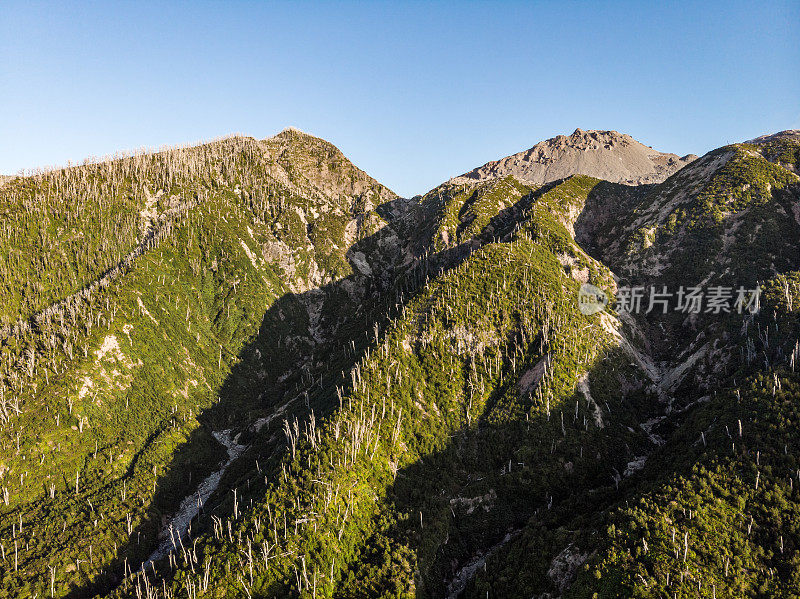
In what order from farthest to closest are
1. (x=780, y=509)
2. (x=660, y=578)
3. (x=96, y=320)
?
(x=96, y=320) → (x=780, y=509) → (x=660, y=578)

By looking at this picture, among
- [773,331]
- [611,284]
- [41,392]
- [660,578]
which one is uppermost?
[611,284]

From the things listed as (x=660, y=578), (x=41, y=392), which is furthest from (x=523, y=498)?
(x=41, y=392)

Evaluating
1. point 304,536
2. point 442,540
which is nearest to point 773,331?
point 442,540

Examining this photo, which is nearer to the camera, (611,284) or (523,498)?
(523,498)

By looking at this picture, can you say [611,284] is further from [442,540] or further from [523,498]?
[442,540]

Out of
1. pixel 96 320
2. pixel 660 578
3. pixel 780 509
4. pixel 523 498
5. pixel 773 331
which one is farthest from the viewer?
pixel 96 320

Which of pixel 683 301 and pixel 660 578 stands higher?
pixel 683 301
